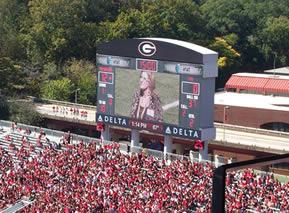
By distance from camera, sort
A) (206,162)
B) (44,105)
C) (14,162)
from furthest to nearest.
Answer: (44,105) < (14,162) < (206,162)

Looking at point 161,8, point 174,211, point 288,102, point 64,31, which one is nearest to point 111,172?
point 174,211

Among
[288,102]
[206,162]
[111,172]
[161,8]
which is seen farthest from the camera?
[161,8]

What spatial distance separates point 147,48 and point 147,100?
197 centimetres

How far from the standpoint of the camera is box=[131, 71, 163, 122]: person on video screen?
25.5 meters

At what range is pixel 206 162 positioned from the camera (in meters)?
24.4

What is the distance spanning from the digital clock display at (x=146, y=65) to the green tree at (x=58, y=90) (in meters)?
22.2

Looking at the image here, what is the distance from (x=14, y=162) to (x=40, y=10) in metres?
32.8

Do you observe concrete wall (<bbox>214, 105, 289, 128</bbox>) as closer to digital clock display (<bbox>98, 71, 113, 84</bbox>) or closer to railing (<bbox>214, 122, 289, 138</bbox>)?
railing (<bbox>214, 122, 289, 138</bbox>)

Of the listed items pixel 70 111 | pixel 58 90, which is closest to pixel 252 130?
pixel 70 111

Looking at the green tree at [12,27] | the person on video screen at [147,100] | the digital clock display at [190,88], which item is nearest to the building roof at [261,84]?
the green tree at [12,27]

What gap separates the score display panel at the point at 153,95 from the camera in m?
24.4

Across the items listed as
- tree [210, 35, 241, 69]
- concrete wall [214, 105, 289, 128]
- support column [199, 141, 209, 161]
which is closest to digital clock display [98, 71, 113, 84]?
support column [199, 141, 209, 161]

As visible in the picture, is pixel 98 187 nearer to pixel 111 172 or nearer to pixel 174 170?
pixel 111 172

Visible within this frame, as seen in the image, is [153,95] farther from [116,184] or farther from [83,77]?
[83,77]
